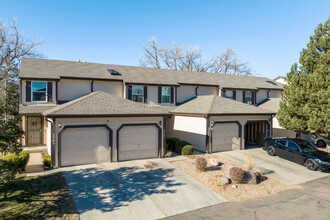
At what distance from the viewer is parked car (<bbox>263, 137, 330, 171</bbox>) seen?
12.9m

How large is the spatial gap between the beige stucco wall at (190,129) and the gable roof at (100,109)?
419 cm

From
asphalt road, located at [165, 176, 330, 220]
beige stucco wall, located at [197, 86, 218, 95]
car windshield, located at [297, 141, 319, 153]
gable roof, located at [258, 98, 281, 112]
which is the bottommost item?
asphalt road, located at [165, 176, 330, 220]

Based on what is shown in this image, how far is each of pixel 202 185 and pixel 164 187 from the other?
1.98 metres

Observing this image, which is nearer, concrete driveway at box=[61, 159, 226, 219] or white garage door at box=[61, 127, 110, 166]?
concrete driveway at box=[61, 159, 226, 219]

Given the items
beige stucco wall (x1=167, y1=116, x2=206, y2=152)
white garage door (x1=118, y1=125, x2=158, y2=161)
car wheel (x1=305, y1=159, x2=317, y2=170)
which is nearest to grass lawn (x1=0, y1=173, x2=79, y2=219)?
white garage door (x1=118, y1=125, x2=158, y2=161)

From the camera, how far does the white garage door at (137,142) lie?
13969mm

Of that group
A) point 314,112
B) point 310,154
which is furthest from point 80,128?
point 314,112

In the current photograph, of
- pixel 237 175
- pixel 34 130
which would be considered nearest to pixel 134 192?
pixel 237 175

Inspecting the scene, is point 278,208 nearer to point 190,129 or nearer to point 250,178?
point 250,178

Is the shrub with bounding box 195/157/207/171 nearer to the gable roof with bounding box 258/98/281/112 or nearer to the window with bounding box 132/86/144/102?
the window with bounding box 132/86/144/102

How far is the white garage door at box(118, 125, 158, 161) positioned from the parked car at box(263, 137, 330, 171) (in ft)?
30.4

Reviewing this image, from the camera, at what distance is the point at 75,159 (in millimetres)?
12773

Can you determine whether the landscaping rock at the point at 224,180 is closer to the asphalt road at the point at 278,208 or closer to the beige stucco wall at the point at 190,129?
the asphalt road at the point at 278,208

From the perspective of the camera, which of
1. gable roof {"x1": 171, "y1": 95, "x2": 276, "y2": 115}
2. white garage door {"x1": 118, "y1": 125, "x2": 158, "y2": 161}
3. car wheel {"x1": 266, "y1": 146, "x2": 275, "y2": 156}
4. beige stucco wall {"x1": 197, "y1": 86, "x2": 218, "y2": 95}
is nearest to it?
white garage door {"x1": 118, "y1": 125, "x2": 158, "y2": 161}
